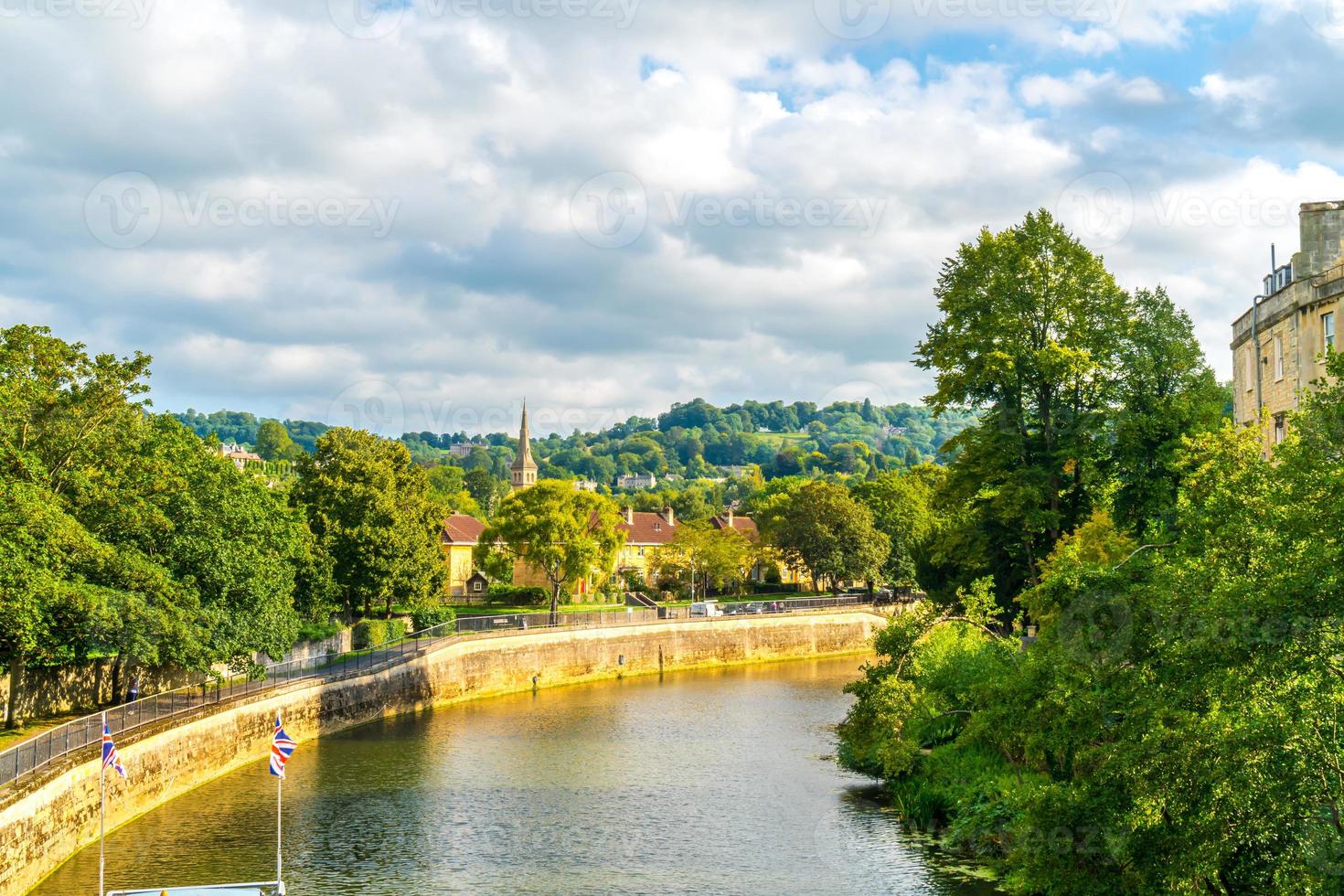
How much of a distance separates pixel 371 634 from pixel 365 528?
Answer: 19.8 ft

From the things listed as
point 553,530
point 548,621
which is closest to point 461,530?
point 553,530

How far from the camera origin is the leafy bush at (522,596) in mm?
89375

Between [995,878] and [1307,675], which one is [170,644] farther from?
[1307,675]

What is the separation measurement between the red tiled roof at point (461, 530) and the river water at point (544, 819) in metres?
47.1

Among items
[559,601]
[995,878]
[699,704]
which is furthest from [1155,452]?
[559,601]

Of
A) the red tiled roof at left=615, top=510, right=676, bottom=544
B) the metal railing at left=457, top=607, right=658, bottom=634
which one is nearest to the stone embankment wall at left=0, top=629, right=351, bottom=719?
the metal railing at left=457, top=607, right=658, bottom=634

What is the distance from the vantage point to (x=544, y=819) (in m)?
36.8

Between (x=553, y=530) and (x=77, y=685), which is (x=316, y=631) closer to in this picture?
(x=77, y=685)

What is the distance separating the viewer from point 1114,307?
46156 mm

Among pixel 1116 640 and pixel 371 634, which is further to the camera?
pixel 371 634

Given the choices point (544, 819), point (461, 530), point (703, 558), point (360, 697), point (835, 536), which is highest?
point (461, 530)

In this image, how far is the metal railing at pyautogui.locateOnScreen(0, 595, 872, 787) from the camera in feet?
102

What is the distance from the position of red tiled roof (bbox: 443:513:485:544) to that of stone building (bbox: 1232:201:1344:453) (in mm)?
72644

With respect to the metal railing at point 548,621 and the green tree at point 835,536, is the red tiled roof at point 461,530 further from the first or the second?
the green tree at point 835,536
